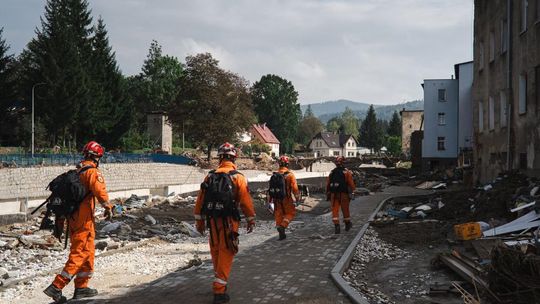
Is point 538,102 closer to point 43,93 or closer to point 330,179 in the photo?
point 330,179

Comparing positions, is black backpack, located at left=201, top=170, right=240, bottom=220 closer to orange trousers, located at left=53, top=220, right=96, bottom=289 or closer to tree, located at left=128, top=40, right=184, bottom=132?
orange trousers, located at left=53, top=220, right=96, bottom=289

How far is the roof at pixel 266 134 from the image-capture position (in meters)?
96.0

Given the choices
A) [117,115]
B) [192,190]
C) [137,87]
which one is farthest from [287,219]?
[137,87]

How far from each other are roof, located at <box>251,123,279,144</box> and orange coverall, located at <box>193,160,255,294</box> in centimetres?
8724

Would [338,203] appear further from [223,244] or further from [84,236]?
[84,236]

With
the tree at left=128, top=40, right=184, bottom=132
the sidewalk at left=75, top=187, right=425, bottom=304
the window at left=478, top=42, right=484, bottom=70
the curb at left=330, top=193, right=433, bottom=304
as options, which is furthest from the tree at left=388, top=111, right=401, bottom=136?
the curb at left=330, top=193, right=433, bottom=304

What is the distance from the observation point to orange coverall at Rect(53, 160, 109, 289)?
671 cm

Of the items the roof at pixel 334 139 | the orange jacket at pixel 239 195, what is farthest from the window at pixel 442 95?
the roof at pixel 334 139

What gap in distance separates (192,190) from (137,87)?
5874cm

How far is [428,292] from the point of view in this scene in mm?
6926

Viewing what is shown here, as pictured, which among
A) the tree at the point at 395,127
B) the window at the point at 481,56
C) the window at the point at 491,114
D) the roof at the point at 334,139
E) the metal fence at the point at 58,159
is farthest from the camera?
the roof at the point at 334,139

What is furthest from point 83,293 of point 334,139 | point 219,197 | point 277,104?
point 334,139

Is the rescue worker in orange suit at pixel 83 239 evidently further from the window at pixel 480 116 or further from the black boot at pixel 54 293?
the window at pixel 480 116

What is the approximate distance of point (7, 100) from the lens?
4538cm
